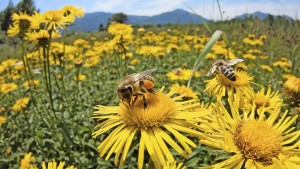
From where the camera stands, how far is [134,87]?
4.29ft

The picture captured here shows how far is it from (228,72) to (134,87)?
2.72 feet

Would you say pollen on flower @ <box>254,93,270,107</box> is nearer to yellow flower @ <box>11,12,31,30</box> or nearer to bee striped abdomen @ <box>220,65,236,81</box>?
bee striped abdomen @ <box>220,65,236,81</box>

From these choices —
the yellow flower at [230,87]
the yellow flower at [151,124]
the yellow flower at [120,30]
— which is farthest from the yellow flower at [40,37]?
the yellow flower at [151,124]

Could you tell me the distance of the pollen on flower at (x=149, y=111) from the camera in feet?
4.00

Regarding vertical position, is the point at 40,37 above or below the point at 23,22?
below

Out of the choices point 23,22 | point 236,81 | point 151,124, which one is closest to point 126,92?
point 151,124

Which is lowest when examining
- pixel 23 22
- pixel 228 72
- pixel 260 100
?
pixel 260 100

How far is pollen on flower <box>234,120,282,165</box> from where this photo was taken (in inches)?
43.7

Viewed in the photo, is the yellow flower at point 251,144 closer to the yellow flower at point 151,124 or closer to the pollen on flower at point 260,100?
the yellow flower at point 151,124

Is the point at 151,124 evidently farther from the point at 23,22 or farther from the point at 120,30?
the point at 120,30

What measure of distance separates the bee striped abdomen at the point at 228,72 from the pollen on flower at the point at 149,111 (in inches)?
29.4

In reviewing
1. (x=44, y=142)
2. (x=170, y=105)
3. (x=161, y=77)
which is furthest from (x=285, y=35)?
(x=170, y=105)

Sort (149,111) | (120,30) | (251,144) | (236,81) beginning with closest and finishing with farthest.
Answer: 1. (251,144)
2. (149,111)
3. (236,81)
4. (120,30)

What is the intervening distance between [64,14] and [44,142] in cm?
156
